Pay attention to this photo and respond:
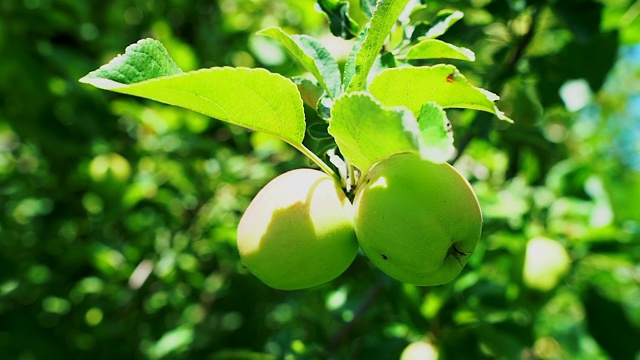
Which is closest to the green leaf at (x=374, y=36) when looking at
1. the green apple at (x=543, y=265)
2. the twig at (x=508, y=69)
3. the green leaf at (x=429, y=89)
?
the green leaf at (x=429, y=89)

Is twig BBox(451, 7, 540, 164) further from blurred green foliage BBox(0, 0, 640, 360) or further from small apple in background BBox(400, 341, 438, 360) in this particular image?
small apple in background BBox(400, 341, 438, 360)

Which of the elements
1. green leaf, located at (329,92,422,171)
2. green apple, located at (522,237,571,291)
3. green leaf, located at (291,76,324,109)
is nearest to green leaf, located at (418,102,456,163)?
green leaf, located at (329,92,422,171)

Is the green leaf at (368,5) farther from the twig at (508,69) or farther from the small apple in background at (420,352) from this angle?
the small apple in background at (420,352)

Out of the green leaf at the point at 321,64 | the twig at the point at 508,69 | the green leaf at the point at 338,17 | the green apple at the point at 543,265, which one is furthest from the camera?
the green apple at the point at 543,265

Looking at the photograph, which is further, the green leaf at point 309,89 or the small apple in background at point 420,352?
the small apple in background at point 420,352

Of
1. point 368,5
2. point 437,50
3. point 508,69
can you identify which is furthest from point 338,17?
point 508,69

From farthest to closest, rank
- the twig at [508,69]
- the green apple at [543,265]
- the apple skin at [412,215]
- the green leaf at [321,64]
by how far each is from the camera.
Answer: the green apple at [543,265] → the twig at [508,69] → the green leaf at [321,64] → the apple skin at [412,215]

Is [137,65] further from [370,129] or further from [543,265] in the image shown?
[543,265]
